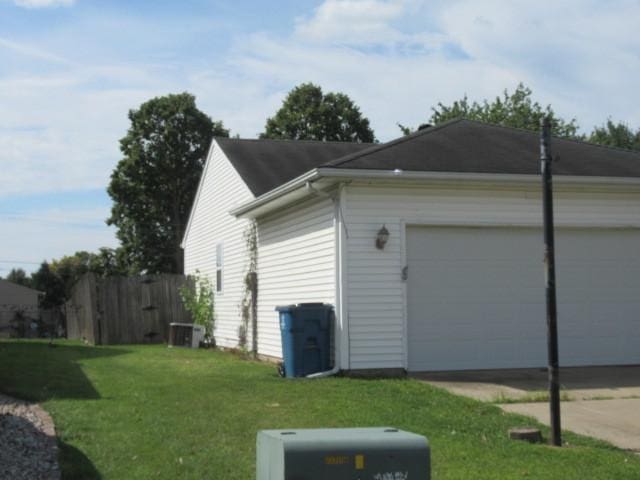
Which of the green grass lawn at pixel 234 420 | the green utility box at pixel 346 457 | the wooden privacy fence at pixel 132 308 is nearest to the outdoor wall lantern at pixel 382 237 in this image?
the green grass lawn at pixel 234 420

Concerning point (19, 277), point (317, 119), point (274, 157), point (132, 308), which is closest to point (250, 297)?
point (274, 157)

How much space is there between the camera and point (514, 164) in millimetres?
13984

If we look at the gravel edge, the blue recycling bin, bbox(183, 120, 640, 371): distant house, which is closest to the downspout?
bbox(183, 120, 640, 371): distant house

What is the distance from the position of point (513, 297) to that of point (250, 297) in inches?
259

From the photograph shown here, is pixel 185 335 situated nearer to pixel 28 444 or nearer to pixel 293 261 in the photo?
pixel 293 261

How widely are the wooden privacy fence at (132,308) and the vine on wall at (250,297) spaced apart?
494 centimetres

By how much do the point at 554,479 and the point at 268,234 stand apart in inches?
439

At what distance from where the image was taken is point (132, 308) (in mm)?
23219

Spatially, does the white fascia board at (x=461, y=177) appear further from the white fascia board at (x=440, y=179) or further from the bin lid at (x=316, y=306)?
the bin lid at (x=316, y=306)

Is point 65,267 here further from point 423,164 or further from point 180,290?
point 423,164

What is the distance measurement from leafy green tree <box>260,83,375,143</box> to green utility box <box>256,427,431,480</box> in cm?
3789

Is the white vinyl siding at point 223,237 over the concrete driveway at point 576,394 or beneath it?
over

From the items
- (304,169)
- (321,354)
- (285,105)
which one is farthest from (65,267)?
(321,354)

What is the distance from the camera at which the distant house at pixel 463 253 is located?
1321 cm
